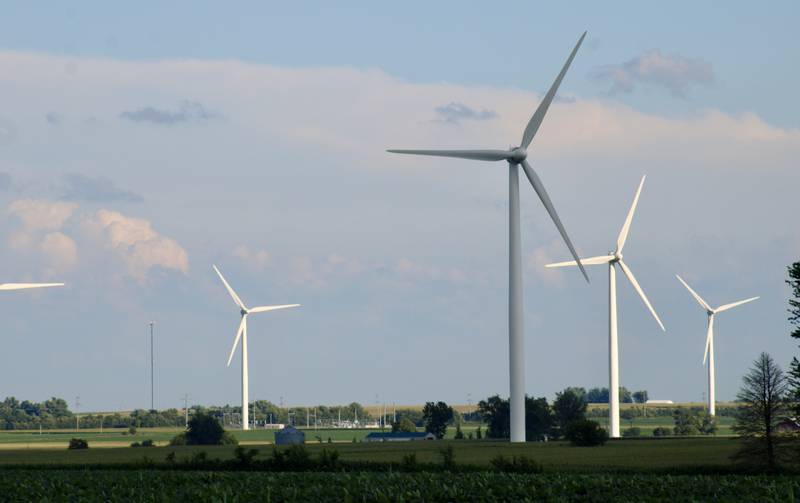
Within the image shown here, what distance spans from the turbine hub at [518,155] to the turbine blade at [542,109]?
1.39m

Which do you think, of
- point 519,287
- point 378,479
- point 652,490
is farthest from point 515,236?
point 652,490

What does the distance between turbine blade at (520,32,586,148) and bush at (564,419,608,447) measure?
45.9m

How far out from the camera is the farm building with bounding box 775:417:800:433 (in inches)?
3996

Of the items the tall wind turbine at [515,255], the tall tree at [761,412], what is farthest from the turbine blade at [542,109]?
the tall tree at [761,412]

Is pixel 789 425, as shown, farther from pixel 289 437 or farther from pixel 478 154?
pixel 289 437

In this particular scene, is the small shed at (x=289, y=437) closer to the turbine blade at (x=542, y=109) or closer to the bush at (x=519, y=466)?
the turbine blade at (x=542, y=109)

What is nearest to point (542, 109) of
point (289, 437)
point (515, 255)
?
point (515, 255)

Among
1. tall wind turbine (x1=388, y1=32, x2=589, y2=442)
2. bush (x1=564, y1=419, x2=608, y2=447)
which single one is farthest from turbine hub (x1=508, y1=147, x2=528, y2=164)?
bush (x1=564, y1=419, x2=608, y2=447)

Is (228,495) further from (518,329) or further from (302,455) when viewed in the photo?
(518,329)

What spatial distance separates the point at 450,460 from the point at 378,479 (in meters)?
33.7

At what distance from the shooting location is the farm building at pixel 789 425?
3996 inches

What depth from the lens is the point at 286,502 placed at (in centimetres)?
5541

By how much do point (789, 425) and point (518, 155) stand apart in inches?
Result: 2044

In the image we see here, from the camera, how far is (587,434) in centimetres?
16888
